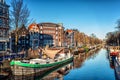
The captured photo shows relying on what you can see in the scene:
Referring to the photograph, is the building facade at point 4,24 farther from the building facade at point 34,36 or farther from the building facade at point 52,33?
the building facade at point 52,33

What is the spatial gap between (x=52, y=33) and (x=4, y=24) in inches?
2208

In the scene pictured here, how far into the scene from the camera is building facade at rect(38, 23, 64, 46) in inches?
3971

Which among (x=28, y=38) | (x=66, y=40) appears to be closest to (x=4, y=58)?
(x=28, y=38)

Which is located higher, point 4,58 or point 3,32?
point 3,32

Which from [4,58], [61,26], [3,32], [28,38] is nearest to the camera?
[4,58]

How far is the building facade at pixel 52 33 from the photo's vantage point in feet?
331

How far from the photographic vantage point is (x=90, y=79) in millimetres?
32875

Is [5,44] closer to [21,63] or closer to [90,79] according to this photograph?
[21,63]

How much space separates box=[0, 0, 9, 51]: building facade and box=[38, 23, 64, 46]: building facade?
4572 cm

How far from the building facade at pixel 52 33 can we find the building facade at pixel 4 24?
45721mm

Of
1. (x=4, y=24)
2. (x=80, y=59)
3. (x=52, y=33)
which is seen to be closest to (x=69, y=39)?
(x=52, y=33)

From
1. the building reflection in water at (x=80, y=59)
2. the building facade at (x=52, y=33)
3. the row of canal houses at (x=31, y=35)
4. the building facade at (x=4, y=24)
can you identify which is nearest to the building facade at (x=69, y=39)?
the row of canal houses at (x=31, y=35)

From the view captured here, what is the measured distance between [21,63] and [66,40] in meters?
93.3

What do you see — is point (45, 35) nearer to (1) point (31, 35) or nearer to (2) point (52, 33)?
(2) point (52, 33)
